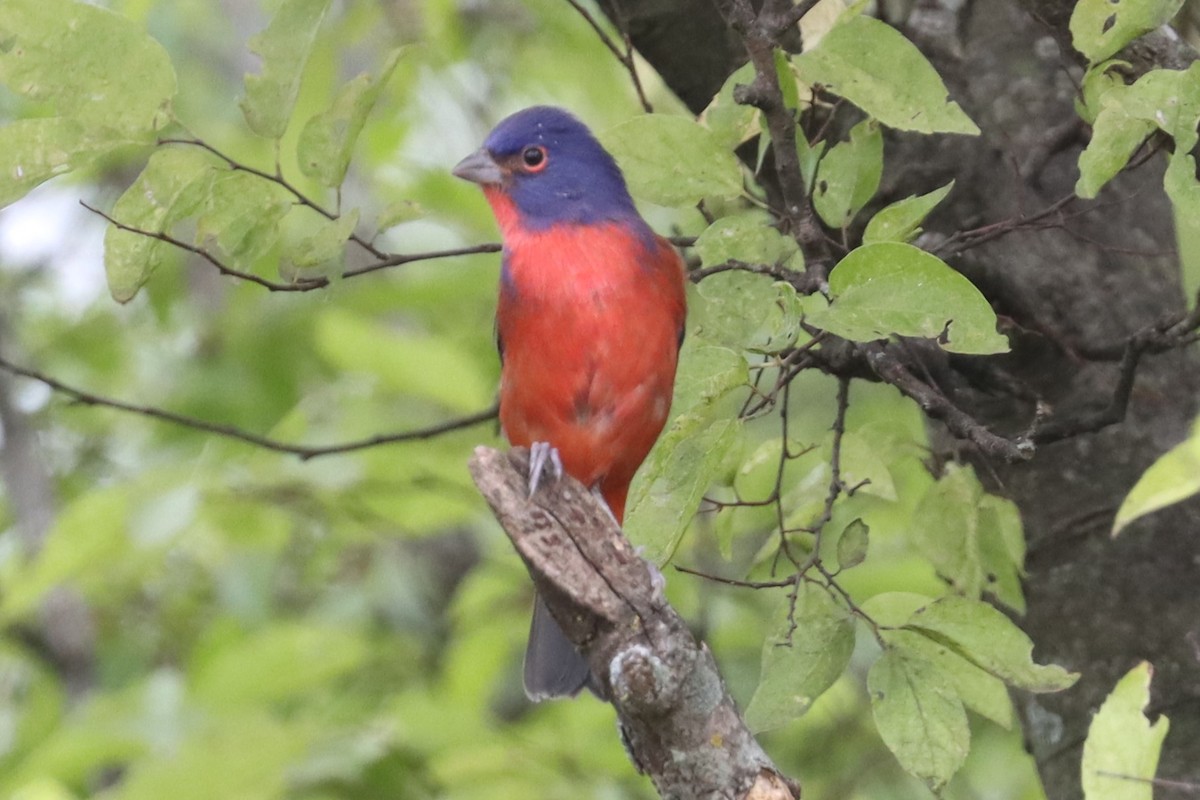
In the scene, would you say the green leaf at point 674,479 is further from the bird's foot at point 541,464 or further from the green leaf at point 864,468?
the green leaf at point 864,468

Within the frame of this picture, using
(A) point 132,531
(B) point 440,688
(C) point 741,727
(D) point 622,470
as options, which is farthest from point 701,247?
(B) point 440,688

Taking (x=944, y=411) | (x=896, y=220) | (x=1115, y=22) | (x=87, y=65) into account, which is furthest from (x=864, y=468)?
(x=87, y=65)

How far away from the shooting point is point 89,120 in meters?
2.68

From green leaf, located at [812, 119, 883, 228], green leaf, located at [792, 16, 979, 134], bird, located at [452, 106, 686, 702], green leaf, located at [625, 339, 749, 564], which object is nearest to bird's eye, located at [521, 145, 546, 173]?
bird, located at [452, 106, 686, 702]

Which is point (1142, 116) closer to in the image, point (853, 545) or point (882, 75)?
point (882, 75)

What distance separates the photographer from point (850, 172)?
8.72 feet

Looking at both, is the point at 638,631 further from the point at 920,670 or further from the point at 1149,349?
the point at 1149,349

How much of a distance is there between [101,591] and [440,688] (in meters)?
1.55

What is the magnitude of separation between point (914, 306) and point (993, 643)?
653 millimetres

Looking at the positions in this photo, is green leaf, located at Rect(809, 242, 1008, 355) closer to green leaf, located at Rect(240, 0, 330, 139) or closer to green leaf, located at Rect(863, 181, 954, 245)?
green leaf, located at Rect(863, 181, 954, 245)

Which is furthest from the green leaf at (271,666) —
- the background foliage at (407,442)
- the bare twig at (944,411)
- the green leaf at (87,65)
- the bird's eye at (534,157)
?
the bare twig at (944,411)

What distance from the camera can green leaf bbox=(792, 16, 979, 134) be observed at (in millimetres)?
2521

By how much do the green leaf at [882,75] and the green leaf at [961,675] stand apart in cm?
87

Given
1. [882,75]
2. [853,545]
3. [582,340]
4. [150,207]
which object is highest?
[882,75]
